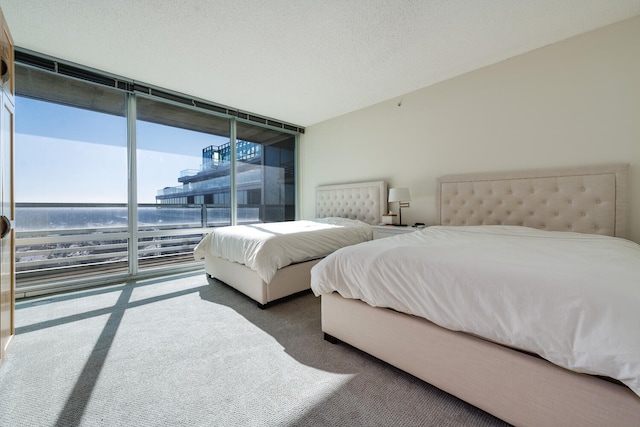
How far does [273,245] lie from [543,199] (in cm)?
281

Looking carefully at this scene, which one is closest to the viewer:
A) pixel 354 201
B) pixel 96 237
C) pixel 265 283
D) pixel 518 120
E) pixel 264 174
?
pixel 265 283

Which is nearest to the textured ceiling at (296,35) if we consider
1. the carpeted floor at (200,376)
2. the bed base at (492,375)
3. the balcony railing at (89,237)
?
the balcony railing at (89,237)

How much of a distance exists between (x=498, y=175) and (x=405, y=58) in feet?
5.56

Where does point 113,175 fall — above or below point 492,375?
above

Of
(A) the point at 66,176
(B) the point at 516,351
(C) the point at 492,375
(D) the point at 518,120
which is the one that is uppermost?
(D) the point at 518,120

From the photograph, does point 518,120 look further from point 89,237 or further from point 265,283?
point 89,237

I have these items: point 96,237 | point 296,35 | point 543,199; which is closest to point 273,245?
point 296,35

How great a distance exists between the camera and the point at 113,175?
3391 millimetres

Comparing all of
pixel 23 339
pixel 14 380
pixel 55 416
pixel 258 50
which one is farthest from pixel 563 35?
pixel 23 339

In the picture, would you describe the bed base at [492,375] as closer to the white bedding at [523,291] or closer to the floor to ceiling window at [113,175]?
the white bedding at [523,291]

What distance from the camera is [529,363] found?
106 cm

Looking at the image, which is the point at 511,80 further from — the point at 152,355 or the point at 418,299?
the point at 152,355

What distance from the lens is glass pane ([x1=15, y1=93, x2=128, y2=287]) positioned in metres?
2.89

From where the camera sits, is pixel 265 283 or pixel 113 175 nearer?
pixel 265 283
